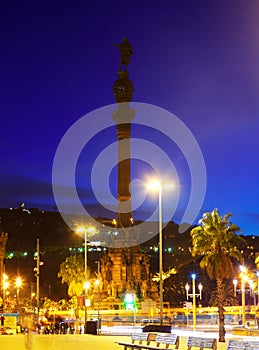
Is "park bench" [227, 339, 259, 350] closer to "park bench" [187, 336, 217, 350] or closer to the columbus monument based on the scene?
"park bench" [187, 336, 217, 350]

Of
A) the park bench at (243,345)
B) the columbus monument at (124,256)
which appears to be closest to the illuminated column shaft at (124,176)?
the columbus monument at (124,256)

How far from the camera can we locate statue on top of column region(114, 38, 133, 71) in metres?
111

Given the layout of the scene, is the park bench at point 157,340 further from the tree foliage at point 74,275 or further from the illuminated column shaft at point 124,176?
the tree foliage at point 74,275

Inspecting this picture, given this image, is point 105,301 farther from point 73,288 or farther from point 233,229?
point 233,229

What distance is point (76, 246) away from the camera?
598 ft

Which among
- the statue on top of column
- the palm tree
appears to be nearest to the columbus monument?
the statue on top of column

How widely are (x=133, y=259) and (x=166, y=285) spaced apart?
2502 centimetres

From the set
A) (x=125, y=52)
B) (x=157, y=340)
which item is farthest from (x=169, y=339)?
(x=125, y=52)

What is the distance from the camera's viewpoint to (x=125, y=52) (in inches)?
4400

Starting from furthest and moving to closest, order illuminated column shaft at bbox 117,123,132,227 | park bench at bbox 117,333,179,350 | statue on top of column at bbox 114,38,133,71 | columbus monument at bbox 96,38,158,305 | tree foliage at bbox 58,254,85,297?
statue on top of column at bbox 114,38,133,71
tree foliage at bbox 58,254,85,297
illuminated column shaft at bbox 117,123,132,227
columbus monument at bbox 96,38,158,305
park bench at bbox 117,333,179,350

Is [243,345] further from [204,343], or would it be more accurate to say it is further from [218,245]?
[218,245]

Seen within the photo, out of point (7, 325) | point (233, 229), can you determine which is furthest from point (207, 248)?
point (7, 325)

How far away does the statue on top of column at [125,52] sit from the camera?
11075cm

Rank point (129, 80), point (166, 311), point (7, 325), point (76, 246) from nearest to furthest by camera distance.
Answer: point (7, 325), point (166, 311), point (129, 80), point (76, 246)
